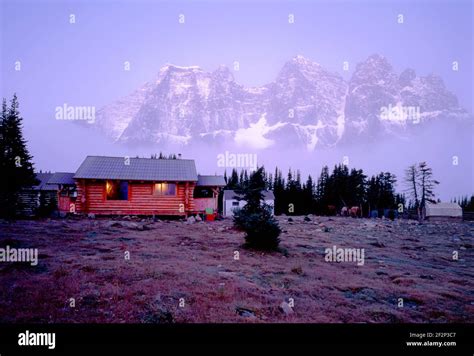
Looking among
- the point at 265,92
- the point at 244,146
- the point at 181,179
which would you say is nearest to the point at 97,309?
the point at 181,179

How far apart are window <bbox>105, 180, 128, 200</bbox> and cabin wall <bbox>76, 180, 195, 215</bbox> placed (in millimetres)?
539

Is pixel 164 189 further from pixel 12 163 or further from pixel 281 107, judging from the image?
pixel 281 107

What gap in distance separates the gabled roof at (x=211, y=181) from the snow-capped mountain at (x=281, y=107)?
7355cm

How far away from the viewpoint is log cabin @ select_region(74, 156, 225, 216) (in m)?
25.3

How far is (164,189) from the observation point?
26.5 m

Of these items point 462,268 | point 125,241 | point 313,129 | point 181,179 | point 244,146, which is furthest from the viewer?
point 313,129

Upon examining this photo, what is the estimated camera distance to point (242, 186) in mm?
14945

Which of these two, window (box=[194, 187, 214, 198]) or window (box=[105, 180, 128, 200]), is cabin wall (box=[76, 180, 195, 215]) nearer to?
window (box=[105, 180, 128, 200])

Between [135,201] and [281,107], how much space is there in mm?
127388

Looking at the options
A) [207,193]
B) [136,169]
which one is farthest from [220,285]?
[207,193]

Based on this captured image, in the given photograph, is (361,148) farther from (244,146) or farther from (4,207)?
(4,207)

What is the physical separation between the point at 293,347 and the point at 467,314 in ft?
15.0

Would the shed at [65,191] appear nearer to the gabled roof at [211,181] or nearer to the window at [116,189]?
the window at [116,189]

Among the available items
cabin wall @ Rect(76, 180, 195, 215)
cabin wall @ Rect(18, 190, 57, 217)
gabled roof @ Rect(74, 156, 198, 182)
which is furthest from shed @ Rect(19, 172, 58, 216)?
gabled roof @ Rect(74, 156, 198, 182)
